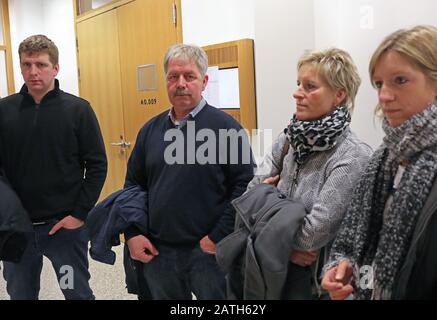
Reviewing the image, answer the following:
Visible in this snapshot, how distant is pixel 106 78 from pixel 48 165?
225 cm

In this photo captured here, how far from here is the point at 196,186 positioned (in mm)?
1552

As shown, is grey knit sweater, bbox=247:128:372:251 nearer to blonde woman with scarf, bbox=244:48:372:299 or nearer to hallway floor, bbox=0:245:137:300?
blonde woman with scarf, bbox=244:48:372:299

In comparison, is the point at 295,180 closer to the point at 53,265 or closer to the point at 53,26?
the point at 53,265

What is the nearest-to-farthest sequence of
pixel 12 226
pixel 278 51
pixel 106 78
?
pixel 12 226
pixel 278 51
pixel 106 78

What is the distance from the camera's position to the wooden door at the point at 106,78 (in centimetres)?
382

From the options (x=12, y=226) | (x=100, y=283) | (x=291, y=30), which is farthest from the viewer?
(x=100, y=283)

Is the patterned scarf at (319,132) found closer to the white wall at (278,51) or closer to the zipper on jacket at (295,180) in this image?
the zipper on jacket at (295,180)

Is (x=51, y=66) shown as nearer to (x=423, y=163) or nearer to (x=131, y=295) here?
(x=131, y=295)

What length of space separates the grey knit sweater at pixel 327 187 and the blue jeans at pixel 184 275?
17.7 inches

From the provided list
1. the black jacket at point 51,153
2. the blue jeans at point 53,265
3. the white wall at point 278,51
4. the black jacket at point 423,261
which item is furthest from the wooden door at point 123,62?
the black jacket at point 423,261

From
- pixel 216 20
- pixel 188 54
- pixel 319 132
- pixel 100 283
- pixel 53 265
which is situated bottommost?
pixel 100 283

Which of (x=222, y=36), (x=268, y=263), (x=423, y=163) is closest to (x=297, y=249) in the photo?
(x=268, y=263)

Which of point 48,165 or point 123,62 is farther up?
point 123,62

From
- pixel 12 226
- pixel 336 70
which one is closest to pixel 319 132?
pixel 336 70
